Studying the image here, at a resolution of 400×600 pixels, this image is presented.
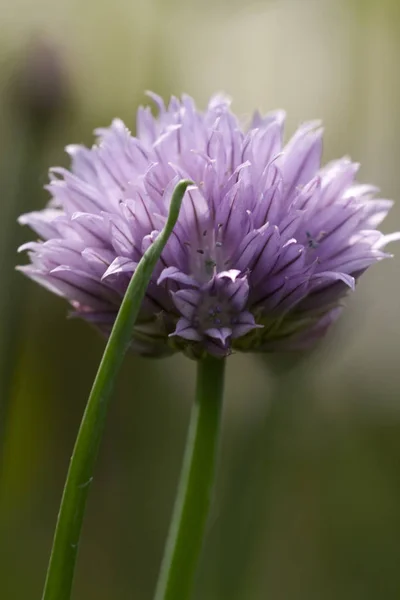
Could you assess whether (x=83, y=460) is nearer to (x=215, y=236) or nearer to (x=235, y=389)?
(x=215, y=236)

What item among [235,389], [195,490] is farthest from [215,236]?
[235,389]

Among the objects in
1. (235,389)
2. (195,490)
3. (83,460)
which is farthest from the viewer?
(235,389)

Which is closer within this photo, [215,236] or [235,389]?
[215,236]

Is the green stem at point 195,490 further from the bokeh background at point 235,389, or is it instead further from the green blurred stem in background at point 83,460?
the bokeh background at point 235,389

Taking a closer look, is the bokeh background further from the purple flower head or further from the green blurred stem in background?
the green blurred stem in background

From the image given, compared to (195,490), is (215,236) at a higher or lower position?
higher

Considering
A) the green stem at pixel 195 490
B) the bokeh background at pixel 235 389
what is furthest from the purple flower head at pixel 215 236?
the bokeh background at pixel 235 389

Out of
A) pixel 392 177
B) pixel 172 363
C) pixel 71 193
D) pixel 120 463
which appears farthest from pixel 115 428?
pixel 71 193

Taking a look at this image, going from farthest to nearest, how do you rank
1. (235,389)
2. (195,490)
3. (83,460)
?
1. (235,389)
2. (195,490)
3. (83,460)

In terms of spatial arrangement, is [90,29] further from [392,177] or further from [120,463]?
[120,463]
